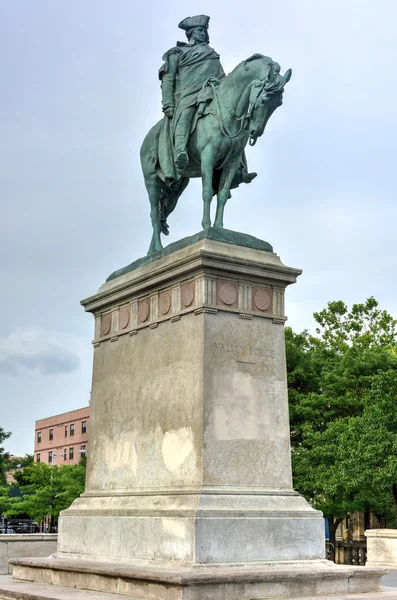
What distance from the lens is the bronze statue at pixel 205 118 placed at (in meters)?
14.0

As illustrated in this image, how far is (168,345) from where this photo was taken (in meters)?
13.6

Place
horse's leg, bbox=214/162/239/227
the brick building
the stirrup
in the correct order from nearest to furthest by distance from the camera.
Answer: the stirrup, horse's leg, bbox=214/162/239/227, the brick building

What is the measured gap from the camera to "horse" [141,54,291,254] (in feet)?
45.6

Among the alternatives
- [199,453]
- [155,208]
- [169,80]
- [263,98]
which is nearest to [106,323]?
[155,208]

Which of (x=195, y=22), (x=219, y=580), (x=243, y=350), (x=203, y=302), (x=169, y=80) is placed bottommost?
(x=219, y=580)

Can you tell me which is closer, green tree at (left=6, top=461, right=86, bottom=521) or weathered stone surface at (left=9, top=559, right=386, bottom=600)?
weathered stone surface at (left=9, top=559, right=386, bottom=600)

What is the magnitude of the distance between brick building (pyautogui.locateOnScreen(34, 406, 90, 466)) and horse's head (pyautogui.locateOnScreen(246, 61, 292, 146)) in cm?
8814

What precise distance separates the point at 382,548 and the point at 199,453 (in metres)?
15.0

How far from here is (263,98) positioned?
13.8 metres

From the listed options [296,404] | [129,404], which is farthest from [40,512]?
[129,404]

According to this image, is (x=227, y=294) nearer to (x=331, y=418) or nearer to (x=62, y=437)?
(x=331, y=418)

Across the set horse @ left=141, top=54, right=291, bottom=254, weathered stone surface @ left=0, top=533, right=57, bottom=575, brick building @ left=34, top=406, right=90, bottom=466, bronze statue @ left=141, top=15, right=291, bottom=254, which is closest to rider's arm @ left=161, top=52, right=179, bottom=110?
bronze statue @ left=141, top=15, right=291, bottom=254

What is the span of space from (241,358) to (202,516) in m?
2.61

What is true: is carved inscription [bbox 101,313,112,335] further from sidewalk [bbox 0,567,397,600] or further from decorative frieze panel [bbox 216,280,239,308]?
sidewalk [bbox 0,567,397,600]
